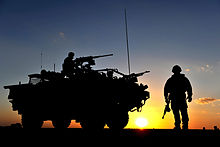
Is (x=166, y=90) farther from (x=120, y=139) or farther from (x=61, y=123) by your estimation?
(x=61, y=123)

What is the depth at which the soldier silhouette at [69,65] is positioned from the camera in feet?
38.3

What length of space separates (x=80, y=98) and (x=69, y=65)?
3072 mm

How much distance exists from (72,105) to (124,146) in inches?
230

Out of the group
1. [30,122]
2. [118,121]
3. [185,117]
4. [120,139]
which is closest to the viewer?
[120,139]

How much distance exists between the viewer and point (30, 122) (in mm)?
11648

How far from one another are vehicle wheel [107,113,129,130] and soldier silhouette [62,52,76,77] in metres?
2.90

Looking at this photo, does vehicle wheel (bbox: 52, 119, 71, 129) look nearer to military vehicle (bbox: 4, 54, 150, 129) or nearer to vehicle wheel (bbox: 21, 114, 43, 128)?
military vehicle (bbox: 4, 54, 150, 129)

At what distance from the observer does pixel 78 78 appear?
998 cm

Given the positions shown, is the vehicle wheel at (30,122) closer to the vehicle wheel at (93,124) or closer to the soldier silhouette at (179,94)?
the vehicle wheel at (93,124)

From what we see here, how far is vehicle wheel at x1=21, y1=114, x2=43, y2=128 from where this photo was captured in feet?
37.9

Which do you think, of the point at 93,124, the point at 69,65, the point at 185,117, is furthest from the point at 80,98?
the point at 185,117

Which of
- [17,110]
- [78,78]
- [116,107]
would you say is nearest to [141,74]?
[116,107]

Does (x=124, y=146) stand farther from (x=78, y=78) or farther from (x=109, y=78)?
(x=78, y=78)

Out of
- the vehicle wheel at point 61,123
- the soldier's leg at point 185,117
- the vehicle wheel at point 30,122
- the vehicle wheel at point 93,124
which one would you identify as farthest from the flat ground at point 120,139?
the vehicle wheel at point 30,122
